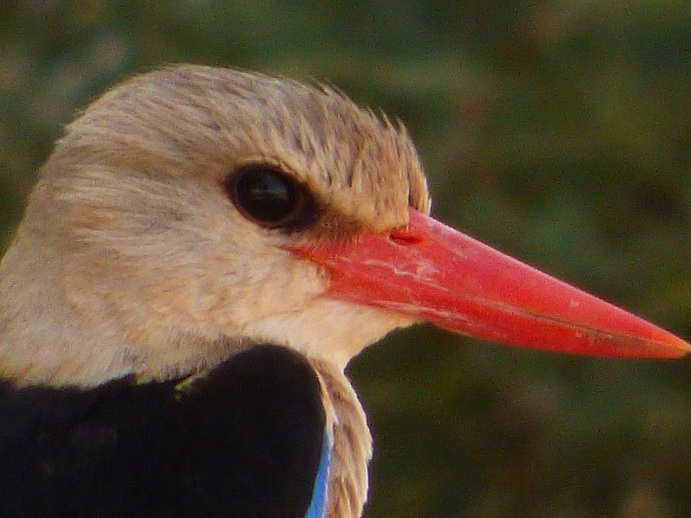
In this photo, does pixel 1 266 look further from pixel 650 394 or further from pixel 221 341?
pixel 650 394

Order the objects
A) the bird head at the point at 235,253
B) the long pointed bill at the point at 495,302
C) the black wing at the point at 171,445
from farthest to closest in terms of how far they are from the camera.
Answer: the long pointed bill at the point at 495,302
the bird head at the point at 235,253
the black wing at the point at 171,445

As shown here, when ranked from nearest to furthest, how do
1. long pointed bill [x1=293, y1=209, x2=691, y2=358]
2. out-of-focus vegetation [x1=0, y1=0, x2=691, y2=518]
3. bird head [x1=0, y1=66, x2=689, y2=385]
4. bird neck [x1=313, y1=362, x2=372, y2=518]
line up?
bird head [x1=0, y1=66, x2=689, y2=385] → bird neck [x1=313, y1=362, x2=372, y2=518] → long pointed bill [x1=293, y1=209, x2=691, y2=358] → out-of-focus vegetation [x1=0, y1=0, x2=691, y2=518]

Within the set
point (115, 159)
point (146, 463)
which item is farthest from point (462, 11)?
point (146, 463)

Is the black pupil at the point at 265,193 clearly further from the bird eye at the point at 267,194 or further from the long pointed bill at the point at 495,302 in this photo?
the long pointed bill at the point at 495,302

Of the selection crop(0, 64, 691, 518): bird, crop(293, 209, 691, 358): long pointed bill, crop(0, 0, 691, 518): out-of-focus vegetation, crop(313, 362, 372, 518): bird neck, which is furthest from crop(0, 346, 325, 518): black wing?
crop(0, 0, 691, 518): out-of-focus vegetation

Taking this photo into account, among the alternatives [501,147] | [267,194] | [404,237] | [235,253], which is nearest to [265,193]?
[267,194]

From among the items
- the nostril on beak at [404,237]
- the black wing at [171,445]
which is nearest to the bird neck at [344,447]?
the black wing at [171,445]

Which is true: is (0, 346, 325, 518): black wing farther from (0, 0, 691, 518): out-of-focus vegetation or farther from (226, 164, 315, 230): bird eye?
(0, 0, 691, 518): out-of-focus vegetation
